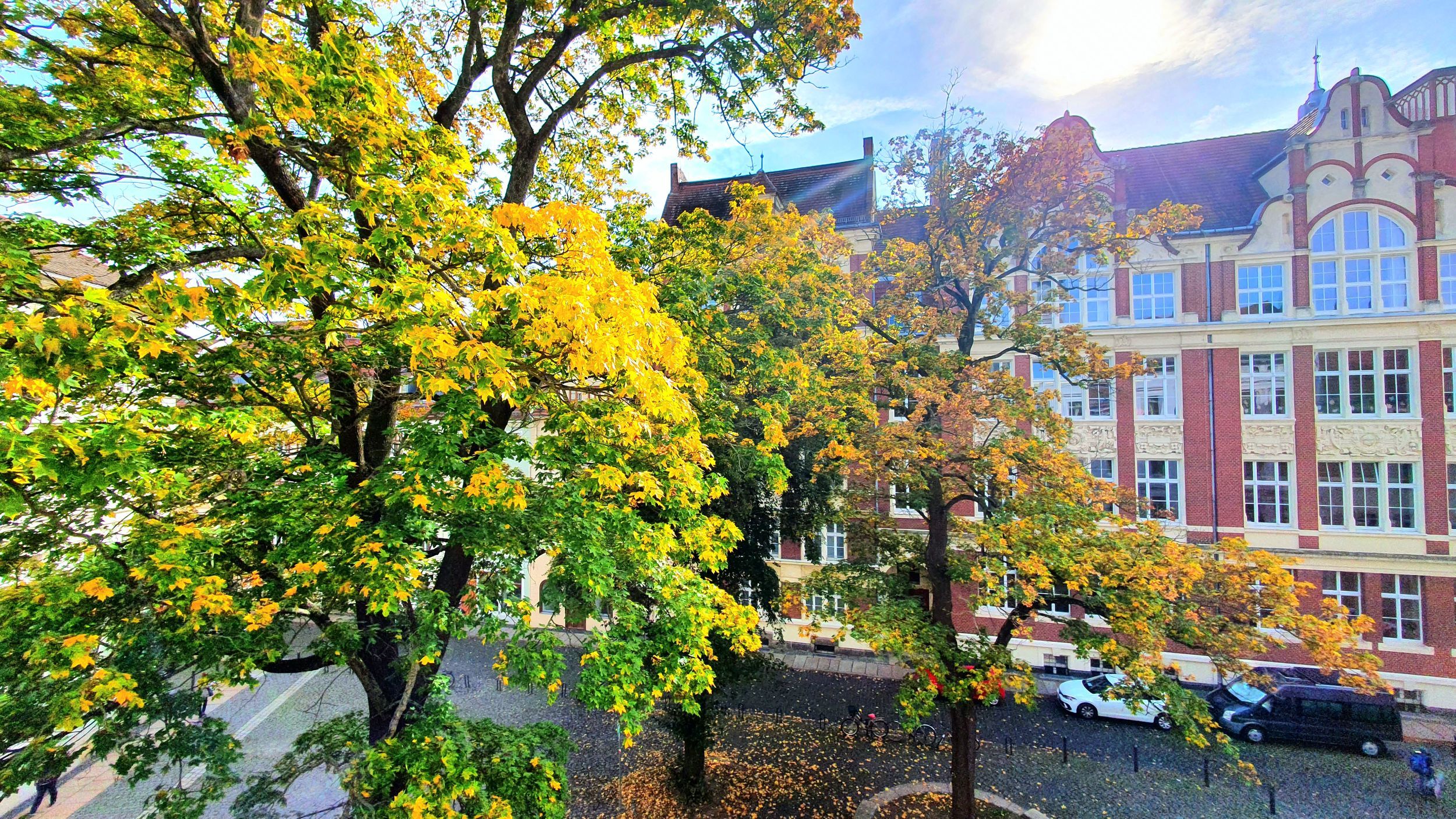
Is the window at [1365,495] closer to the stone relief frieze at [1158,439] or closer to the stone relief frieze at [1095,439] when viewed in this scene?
the stone relief frieze at [1158,439]

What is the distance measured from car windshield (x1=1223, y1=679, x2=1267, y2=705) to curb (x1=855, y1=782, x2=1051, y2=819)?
771 cm

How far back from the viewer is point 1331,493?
1627 cm

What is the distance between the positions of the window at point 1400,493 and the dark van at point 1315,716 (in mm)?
5108

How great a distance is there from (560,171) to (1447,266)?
23409 millimetres

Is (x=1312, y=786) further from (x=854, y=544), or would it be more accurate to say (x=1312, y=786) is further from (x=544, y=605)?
(x=544, y=605)

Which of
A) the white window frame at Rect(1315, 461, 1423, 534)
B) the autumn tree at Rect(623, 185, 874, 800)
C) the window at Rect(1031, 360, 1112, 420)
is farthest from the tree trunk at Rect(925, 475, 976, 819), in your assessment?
the white window frame at Rect(1315, 461, 1423, 534)

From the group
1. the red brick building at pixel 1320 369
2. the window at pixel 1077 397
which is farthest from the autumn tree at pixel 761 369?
the window at pixel 1077 397

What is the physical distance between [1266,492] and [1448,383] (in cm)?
504

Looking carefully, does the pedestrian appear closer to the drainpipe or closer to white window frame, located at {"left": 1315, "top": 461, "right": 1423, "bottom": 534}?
the drainpipe

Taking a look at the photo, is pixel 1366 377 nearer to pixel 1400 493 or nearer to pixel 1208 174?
pixel 1400 493

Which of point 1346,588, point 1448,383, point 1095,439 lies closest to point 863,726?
point 1095,439

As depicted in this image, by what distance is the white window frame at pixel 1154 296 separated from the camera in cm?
1767

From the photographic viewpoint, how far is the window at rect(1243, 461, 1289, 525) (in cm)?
1656

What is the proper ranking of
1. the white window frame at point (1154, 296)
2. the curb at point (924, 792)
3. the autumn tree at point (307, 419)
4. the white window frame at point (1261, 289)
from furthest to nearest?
the white window frame at point (1154, 296) → the white window frame at point (1261, 289) → the curb at point (924, 792) → the autumn tree at point (307, 419)
